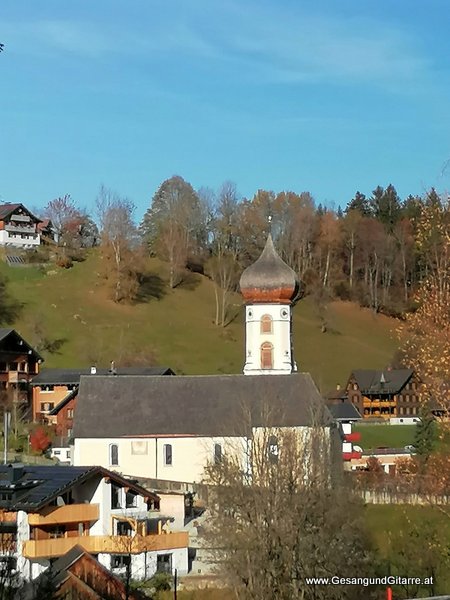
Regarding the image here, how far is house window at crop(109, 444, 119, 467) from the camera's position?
49.0 m

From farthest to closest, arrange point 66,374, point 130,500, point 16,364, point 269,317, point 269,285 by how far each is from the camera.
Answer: point 66,374, point 16,364, point 269,285, point 269,317, point 130,500

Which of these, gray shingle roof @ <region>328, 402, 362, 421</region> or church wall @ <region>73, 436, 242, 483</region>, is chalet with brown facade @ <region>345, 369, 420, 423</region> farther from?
church wall @ <region>73, 436, 242, 483</region>

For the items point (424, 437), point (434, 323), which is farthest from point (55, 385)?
point (434, 323)

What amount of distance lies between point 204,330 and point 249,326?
2633cm

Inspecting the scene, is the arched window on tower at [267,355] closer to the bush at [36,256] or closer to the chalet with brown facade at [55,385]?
the chalet with brown facade at [55,385]

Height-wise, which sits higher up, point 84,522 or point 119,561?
point 84,522

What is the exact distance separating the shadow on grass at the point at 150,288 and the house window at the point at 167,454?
39.4m

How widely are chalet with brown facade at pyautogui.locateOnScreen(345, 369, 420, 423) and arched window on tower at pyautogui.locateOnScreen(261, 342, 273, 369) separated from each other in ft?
71.8

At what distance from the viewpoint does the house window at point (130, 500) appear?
110ft

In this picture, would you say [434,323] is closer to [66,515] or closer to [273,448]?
[66,515]

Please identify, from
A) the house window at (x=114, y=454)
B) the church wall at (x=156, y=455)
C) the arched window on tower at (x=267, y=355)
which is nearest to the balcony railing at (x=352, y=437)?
the arched window on tower at (x=267, y=355)

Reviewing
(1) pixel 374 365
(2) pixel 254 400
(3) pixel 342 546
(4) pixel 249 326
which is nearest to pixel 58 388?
(4) pixel 249 326

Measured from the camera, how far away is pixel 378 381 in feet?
255

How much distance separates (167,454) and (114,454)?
7.78 feet
